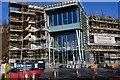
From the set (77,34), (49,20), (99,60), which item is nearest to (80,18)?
(77,34)

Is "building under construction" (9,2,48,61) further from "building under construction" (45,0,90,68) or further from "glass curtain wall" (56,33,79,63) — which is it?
"glass curtain wall" (56,33,79,63)

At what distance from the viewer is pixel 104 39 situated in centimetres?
2533

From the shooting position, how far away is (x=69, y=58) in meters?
22.0

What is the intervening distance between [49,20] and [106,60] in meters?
7.42

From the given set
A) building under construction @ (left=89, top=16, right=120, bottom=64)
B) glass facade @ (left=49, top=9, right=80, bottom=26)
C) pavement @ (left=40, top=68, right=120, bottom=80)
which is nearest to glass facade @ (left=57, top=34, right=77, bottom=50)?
glass facade @ (left=49, top=9, right=80, bottom=26)

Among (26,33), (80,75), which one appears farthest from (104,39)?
(80,75)

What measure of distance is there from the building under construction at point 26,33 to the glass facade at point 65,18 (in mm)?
1334

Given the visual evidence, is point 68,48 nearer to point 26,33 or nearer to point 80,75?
point 26,33

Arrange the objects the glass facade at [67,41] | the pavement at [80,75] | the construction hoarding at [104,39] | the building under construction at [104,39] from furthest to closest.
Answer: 1. the construction hoarding at [104,39]
2. the building under construction at [104,39]
3. the glass facade at [67,41]
4. the pavement at [80,75]

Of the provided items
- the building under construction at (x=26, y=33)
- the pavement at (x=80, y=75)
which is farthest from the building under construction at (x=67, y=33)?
the pavement at (x=80, y=75)

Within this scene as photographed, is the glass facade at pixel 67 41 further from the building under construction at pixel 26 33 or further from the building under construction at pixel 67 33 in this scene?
the building under construction at pixel 26 33

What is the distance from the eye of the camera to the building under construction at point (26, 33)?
67.5 ft

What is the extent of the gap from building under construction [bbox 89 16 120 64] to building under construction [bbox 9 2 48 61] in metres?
5.46

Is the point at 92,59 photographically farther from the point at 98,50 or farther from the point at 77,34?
Answer: the point at 77,34
